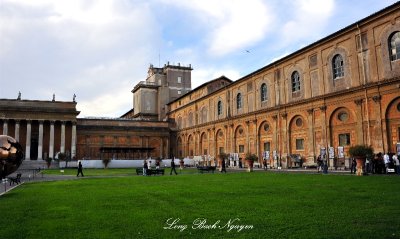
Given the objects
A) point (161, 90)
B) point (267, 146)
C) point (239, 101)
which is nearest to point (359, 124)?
point (267, 146)

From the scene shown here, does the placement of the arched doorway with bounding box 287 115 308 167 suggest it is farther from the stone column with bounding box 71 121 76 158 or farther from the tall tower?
the tall tower

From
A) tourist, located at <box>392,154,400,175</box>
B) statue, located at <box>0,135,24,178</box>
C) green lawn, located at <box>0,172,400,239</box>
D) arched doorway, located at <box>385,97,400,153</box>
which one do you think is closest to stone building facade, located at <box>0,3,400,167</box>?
arched doorway, located at <box>385,97,400,153</box>

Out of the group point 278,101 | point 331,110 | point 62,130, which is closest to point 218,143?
point 278,101

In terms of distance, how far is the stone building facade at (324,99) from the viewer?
24438mm

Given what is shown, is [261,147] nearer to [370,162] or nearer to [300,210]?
[370,162]

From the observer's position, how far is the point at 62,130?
5356 centimetres

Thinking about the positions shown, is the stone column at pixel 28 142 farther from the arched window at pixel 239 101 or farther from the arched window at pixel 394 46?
the arched window at pixel 394 46

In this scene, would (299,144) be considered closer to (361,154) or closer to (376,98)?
(376,98)

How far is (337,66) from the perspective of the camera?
95.2 feet

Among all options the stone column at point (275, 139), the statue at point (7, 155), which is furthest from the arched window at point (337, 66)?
the statue at point (7, 155)

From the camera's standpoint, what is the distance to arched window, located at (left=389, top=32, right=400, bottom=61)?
2384 cm

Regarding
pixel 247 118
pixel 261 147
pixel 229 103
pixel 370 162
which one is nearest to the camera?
pixel 370 162

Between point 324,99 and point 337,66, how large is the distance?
317 cm

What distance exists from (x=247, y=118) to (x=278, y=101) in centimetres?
609
